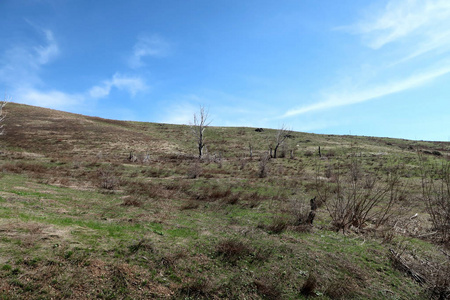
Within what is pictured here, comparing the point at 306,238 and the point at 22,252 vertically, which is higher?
the point at 22,252

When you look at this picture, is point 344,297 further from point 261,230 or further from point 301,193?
point 301,193

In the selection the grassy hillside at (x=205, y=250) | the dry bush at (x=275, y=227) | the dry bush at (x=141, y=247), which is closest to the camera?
the grassy hillside at (x=205, y=250)

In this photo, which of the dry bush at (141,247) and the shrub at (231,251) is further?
the shrub at (231,251)

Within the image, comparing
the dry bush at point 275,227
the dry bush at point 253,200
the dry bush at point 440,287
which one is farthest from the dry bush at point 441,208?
the dry bush at point 253,200

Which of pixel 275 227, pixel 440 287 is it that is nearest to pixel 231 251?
pixel 275 227

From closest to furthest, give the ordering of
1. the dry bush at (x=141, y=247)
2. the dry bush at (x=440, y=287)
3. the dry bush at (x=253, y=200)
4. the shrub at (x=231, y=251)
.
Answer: the dry bush at (x=440, y=287), the dry bush at (x=141, y=247), the shrub at (x=231, y=251), the dry bush at (x=253, y=200)

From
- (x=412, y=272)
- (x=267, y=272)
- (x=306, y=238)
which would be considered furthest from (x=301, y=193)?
(x=267, y=272)

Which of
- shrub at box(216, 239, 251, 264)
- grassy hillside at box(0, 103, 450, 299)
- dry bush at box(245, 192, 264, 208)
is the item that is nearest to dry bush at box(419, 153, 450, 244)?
grassy hillside at box(0, 103, 450, 299)

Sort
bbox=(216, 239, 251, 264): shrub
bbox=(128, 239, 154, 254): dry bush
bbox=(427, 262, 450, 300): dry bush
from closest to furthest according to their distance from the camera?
1. bbox=(427, 262, 450, 300): dry bush
2. bbox=(128, 239, 154, 254): dry bush
3. bbox=(216, 239, 251, 264): shrub

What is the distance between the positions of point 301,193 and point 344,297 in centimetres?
1397

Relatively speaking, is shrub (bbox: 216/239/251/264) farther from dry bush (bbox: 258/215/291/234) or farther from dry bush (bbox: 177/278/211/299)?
dry bush (bbox: 258/215/291/234)

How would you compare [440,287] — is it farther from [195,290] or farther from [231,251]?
[195,290]

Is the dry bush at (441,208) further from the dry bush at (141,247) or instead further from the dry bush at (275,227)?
the dry bush at (141,247)

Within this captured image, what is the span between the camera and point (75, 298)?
16.2 ft
